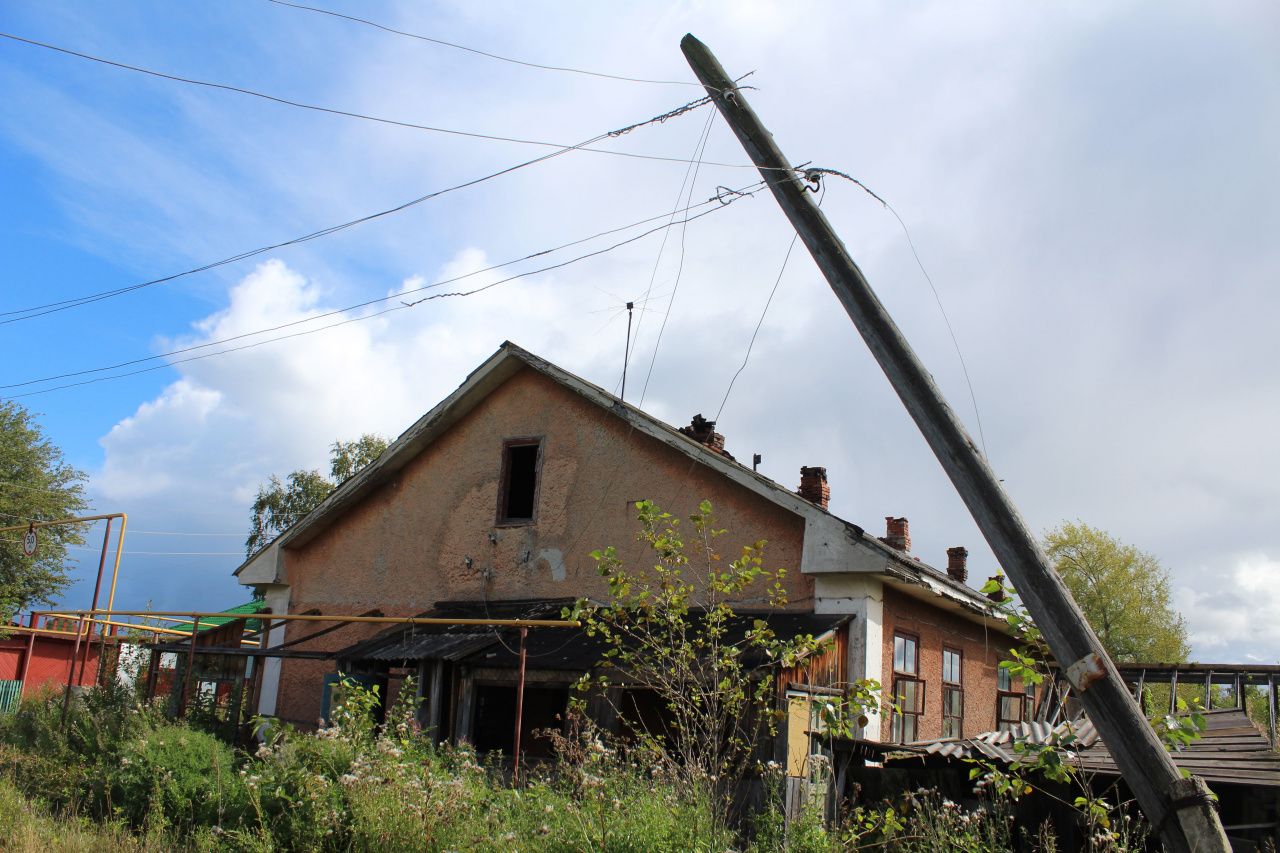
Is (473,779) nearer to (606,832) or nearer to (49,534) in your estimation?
(606,832)

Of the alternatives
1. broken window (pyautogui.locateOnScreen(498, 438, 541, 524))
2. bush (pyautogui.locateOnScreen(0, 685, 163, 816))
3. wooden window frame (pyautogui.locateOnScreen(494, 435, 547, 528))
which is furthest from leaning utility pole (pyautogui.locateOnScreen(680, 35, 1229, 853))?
bush (pyautogui.locateOnScreen(0, 685, 163, 816))

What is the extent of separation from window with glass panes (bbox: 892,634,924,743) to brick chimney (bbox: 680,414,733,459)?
12.2 ft

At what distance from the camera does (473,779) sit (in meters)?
8.75

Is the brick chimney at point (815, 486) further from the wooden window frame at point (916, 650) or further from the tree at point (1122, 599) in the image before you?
the tree at point (1122, 599)

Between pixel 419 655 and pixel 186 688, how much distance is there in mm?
3366

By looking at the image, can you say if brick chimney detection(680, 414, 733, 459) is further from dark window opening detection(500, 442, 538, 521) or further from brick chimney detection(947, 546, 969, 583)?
brick chimney detection(947, 546, 969, 583)

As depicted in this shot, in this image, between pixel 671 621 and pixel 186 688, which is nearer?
pixel 671 621

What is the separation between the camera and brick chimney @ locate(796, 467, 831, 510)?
558 inches

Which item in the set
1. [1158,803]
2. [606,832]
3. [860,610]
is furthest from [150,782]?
[1158,803]

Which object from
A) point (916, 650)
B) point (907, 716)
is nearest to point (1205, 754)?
point (907, 716)

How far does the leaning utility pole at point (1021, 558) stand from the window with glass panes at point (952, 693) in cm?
1022

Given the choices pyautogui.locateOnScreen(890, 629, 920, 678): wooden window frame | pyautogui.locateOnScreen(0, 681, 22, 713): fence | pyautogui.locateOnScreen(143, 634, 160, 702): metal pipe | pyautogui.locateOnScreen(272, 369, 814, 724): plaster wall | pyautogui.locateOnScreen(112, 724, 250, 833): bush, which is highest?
pyautogui.locateOnScreen(272, 369, 814, 724): plaster wall

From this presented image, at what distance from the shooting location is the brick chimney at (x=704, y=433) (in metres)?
14.7

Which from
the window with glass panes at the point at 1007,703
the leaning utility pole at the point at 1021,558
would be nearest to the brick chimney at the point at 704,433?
the window with glass panes at the point at 1007,703
